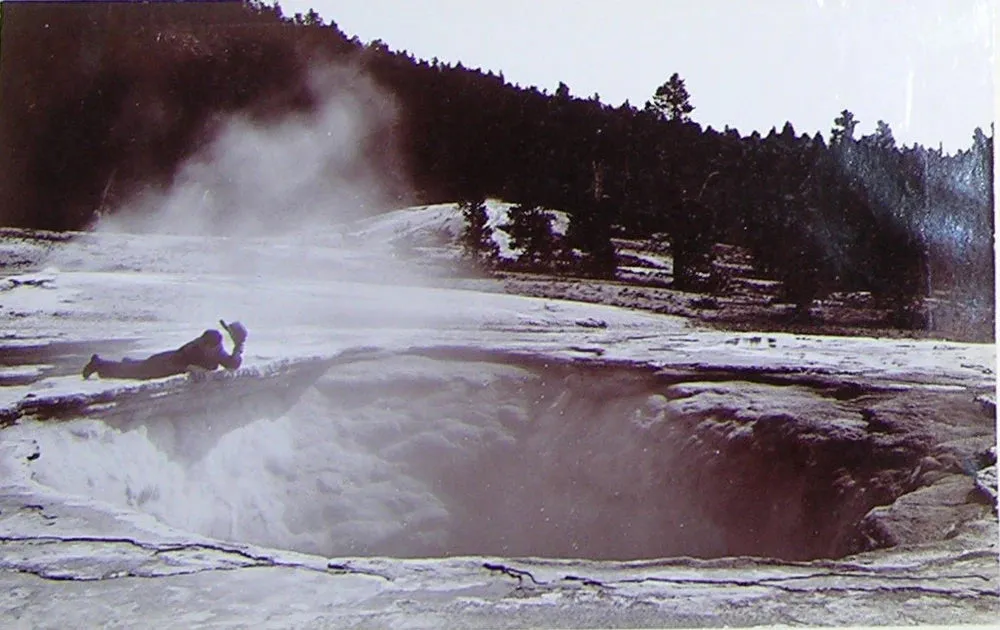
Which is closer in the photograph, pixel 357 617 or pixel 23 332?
pixel 357 617

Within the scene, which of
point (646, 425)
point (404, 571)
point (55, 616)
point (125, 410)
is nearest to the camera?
point (55, 616)

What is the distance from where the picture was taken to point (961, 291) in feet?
9.90

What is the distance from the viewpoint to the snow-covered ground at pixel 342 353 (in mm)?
2852

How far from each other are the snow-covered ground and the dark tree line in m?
0.18

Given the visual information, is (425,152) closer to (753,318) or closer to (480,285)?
(480,285)

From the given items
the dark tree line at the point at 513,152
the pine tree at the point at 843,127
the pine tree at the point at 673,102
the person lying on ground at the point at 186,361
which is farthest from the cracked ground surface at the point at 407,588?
the pine tree at the point at 673,102

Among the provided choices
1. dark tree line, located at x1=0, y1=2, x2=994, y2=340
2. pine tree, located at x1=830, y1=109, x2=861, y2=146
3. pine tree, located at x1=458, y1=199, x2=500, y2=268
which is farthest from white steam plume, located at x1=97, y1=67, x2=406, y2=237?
pine tree, located at x1=830, y1=109, x2=861, y2=146

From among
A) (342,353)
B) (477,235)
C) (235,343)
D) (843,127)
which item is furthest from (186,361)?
(843,127)

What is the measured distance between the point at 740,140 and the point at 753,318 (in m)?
0.59

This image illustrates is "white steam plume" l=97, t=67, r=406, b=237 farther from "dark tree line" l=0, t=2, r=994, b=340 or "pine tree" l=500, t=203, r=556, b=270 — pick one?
"pine tree" l=500, t=203, r=556, b=270

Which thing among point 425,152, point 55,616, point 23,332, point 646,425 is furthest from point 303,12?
point 55,616

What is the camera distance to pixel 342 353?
303 cm

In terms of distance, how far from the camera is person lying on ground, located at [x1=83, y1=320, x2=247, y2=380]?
9.52 feet

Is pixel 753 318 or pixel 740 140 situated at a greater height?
pixel 740 140
